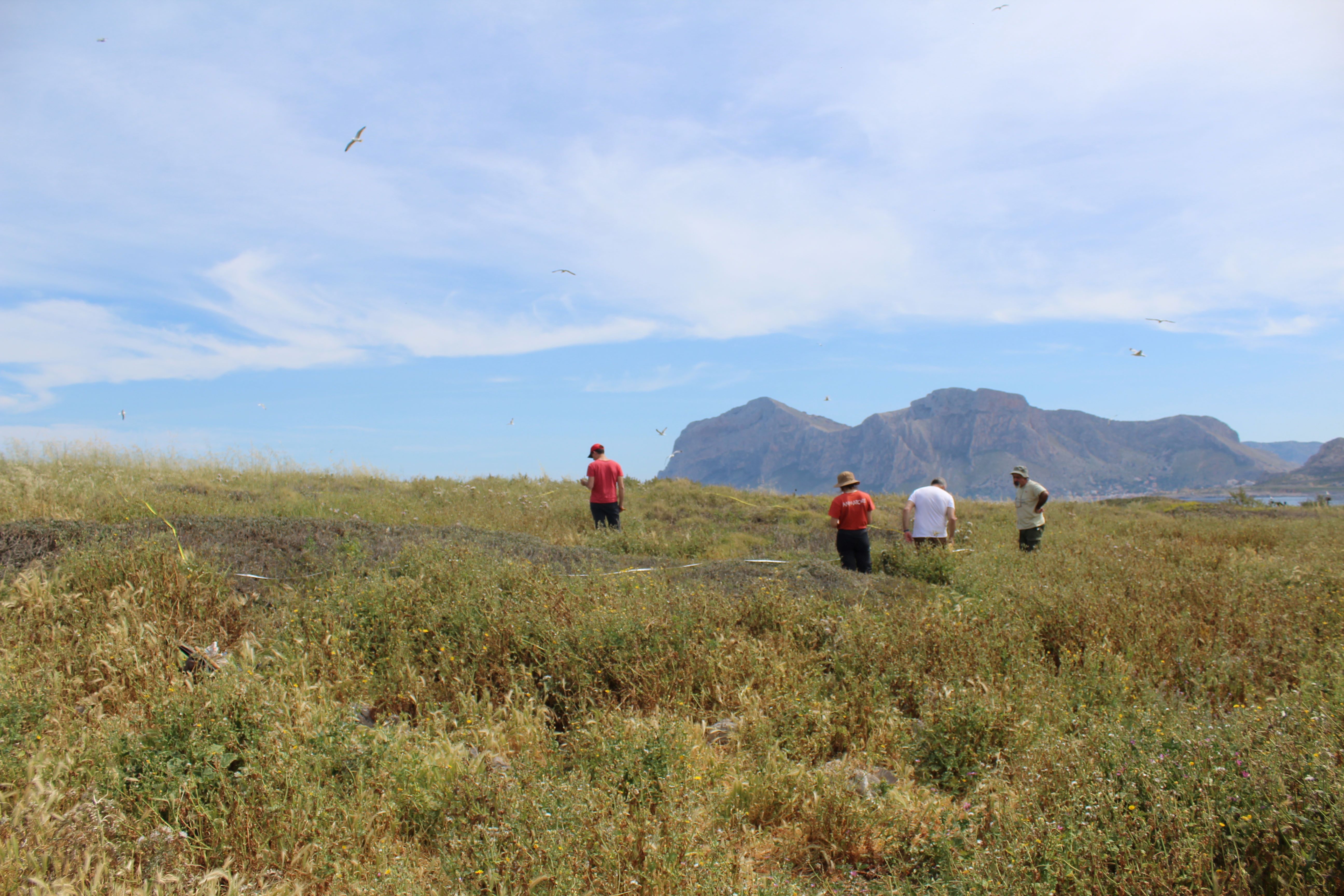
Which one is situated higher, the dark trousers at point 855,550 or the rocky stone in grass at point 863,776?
the dark trousers at point 855,550

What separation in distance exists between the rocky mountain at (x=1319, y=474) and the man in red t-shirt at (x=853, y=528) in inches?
3119

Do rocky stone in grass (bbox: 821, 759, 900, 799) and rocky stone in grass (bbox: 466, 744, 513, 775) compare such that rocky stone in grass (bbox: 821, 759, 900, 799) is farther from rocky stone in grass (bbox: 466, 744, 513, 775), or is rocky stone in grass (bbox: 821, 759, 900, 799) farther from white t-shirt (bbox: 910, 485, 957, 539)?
white t-shirt (bbox: 910, 485, 957, 539)

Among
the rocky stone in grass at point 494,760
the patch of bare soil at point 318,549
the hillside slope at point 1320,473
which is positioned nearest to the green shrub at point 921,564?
the patch of bare soil at point 318,549

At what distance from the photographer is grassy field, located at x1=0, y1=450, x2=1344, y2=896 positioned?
9.47 ft

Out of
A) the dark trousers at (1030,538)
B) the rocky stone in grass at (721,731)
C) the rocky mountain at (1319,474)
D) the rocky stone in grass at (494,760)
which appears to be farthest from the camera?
the rocky mountain at (1319,474)

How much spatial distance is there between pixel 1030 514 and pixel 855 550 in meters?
3.33

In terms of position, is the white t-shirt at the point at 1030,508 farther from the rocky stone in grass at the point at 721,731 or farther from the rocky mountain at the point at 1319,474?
the rocky mountain at the point at 1319,474

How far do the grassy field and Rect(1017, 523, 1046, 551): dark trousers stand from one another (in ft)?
6.88

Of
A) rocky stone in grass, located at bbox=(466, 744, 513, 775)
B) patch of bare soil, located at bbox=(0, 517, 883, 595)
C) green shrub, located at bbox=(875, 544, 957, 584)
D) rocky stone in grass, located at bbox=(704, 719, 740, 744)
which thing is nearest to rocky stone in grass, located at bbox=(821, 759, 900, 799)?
rocky stone in grass, located at bbox=(704, 719, 740, 744)

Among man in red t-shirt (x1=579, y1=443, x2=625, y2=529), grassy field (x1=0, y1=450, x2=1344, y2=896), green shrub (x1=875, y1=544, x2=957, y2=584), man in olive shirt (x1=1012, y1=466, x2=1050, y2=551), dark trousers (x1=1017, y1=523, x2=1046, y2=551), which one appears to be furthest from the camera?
man in red t-shirt (x1=579, y1=443, x2=625, y2=529)

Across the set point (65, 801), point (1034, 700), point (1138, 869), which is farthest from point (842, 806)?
point (65, 801)

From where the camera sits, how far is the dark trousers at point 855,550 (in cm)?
1026

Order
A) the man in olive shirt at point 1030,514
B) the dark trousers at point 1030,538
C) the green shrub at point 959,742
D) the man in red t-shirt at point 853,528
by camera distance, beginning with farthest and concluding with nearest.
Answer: the dark trousers at point 1030,538 → the man in olive shirt at point 1030,514 → the man in red t-shirt at point 853,528 → the green shrub at point 959,742

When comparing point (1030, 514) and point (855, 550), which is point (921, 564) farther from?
point (1030, 514)
